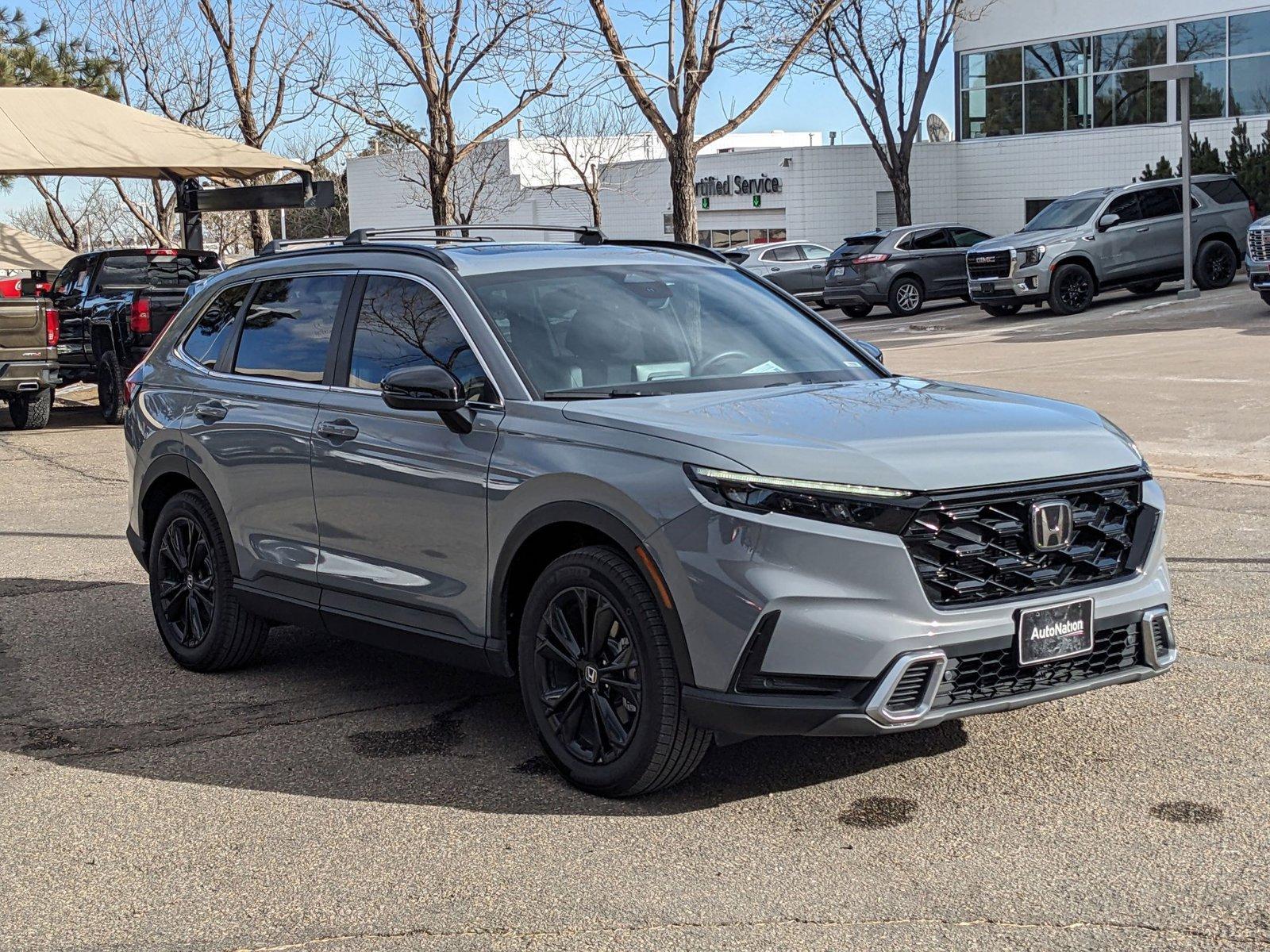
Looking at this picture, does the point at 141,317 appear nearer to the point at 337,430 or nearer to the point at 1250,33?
the point at 337,430

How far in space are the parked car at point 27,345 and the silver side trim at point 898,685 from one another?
1432 centimetres

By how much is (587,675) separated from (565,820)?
17.5 inches

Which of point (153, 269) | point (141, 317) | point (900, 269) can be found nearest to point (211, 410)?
point (141, 317)

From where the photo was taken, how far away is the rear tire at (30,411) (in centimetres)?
1798

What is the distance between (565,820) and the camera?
480 cm

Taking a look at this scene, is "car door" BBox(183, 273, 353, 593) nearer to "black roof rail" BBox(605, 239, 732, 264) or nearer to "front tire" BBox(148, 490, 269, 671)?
"front tire" BBox(148, 490, 269, 671)

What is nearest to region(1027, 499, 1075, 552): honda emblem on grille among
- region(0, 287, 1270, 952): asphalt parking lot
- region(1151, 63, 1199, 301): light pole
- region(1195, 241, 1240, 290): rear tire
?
region(0, 287, 1270, 952): asphalt parking lot

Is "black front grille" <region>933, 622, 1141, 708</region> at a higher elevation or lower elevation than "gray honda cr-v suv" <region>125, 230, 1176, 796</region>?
lower

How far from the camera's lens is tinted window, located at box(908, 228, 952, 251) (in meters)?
32.0

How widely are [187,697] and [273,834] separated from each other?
1861mm

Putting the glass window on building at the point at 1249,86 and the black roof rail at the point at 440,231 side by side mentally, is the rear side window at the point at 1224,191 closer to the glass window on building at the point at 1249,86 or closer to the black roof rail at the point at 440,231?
the glass window on building at the point at 1249,86

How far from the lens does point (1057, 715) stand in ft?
18.5

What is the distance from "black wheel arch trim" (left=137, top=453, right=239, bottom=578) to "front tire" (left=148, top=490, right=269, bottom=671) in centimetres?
4

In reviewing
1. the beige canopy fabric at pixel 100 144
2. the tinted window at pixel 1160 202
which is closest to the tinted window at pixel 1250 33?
the tinted window at pixel 1160 202
